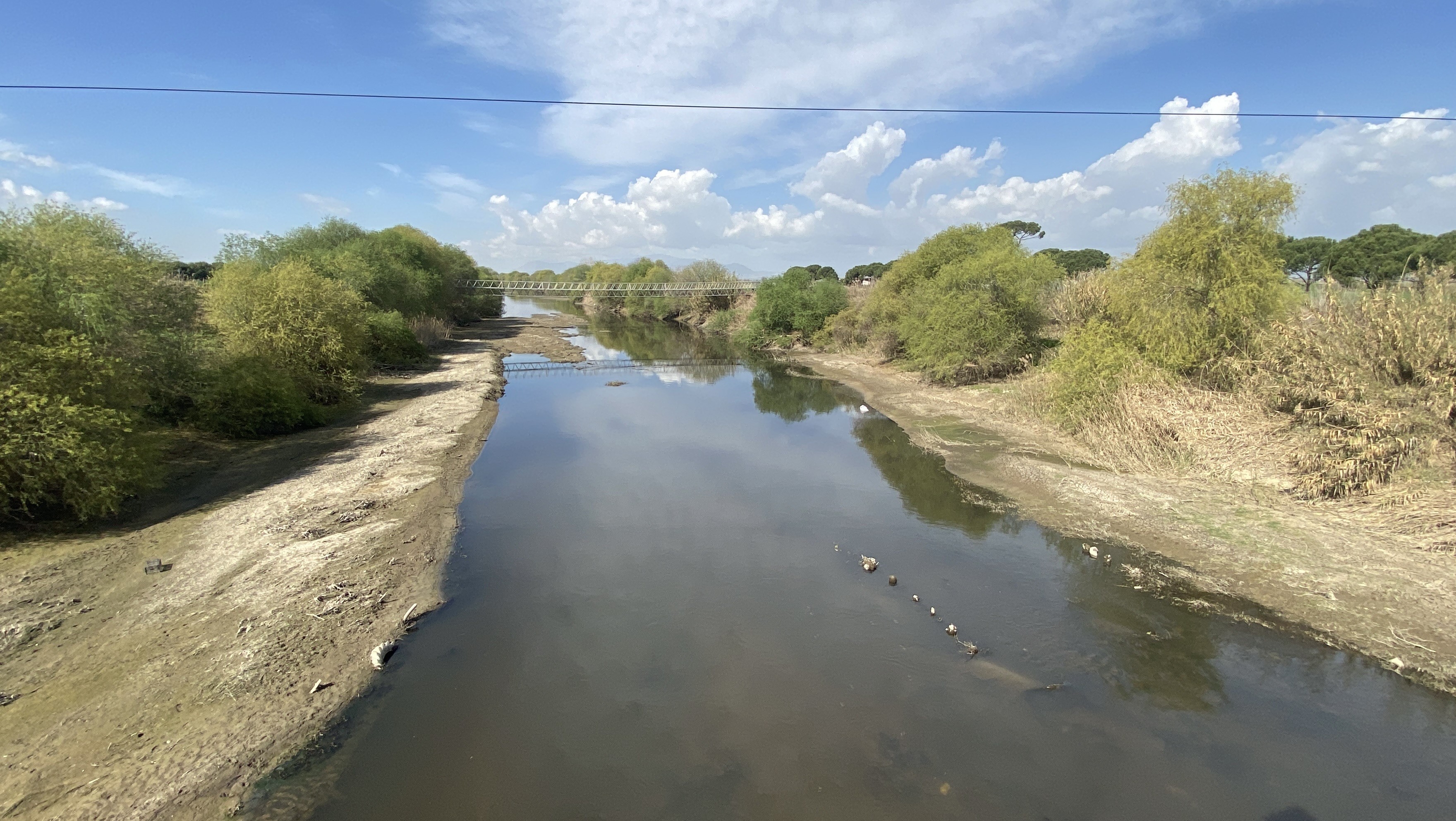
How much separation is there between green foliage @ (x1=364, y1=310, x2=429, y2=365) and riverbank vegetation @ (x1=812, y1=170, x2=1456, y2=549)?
2975cm

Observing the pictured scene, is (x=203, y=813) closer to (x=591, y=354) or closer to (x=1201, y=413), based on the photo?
(x=1201, y=413)

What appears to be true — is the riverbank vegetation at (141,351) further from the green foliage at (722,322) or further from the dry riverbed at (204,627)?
the green foliage at (722,322)

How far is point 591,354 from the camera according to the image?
170ft

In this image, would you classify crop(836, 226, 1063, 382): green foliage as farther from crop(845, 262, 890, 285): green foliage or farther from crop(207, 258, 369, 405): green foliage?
crop(845, 262, 890, 285): green foliage

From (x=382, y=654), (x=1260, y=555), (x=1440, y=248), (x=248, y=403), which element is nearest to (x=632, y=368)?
(x=248, y=403)

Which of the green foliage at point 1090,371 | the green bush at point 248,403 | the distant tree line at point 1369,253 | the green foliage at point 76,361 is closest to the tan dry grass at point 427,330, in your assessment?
the green bush at point 248,403

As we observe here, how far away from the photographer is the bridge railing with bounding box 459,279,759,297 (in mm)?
82312

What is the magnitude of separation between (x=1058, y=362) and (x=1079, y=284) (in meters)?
10.3

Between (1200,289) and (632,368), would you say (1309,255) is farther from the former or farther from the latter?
(632,368)

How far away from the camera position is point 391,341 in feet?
119

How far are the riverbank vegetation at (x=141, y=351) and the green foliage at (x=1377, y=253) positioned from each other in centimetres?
5397

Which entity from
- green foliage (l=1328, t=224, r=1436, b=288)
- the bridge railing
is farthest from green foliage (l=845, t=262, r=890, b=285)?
green foliage (l=1328, t=224, r=1436, b=288)

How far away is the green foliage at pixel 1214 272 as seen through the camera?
17.1 meters

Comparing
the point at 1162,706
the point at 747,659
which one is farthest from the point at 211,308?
the point at 1162,706
